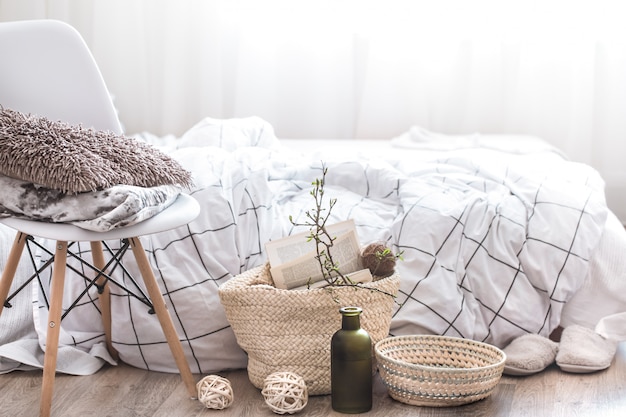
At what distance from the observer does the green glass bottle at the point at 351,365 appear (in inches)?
70.4

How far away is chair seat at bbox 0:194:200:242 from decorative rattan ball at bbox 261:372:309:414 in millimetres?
388

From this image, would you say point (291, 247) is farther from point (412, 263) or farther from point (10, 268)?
point (10, 268)

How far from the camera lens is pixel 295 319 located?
189 cm

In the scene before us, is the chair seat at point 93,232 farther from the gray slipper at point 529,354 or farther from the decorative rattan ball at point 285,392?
the gray slipper at point 529,354

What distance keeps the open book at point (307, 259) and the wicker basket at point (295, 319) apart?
0.04m

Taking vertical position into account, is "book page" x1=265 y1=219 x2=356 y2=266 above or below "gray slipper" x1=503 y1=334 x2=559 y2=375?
above

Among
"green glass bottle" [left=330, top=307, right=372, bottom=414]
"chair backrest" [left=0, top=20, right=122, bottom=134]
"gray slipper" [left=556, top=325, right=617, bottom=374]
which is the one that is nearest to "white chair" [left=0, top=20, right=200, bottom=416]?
"chair backrest" [left=0, top=20, right=122, bottom=134]

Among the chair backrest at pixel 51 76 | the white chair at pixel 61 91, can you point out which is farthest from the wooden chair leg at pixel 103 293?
the chair backrest at pixel 51 76

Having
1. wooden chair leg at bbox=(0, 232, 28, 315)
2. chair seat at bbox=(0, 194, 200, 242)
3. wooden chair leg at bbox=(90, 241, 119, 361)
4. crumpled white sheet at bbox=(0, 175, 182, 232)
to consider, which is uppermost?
crumpled white sheet at bbox=(0, 175, 182, 232)

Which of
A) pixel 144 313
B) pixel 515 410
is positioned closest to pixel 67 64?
pixel 144 313

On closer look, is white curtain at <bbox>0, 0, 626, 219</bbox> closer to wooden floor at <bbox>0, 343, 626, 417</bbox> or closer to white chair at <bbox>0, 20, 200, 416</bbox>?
white chair at <bbox>0, 20, 200, 416</bbox>

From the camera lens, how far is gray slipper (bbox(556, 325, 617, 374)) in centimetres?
206

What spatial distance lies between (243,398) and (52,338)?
0.46 m

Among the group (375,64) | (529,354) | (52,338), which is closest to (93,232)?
(52,338)
